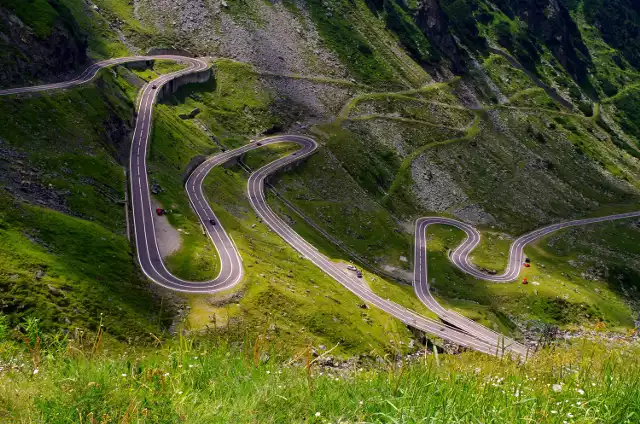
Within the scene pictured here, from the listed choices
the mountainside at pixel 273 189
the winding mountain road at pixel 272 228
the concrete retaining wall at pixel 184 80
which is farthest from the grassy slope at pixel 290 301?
the concrete retaining wall at pixel 184 80

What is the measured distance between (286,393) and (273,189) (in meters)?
115

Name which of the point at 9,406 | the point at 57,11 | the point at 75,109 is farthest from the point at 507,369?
the point at 57,11

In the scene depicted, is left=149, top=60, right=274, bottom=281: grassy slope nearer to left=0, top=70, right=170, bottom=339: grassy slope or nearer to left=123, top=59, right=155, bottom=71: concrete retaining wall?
left=0, top=70, right=170, bottom=339: grassy slope

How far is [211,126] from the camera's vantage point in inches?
5404

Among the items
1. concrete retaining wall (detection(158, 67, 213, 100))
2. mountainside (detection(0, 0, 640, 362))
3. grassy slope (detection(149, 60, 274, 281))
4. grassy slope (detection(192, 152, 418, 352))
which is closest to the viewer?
mountainside (detection(0, 0, 640, 362))

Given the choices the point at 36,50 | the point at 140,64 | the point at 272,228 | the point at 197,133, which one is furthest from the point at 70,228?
the point at 140,64

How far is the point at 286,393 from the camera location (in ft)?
27.1

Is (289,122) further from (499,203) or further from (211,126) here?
(499,203)

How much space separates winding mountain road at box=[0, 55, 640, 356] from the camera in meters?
74.5

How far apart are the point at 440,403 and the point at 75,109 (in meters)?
103

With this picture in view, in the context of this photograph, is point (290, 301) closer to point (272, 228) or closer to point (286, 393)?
point (272, 228)

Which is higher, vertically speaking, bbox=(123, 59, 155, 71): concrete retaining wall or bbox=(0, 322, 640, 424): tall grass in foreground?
bbox=(0, 322, 640, 424): tall grass in foreground

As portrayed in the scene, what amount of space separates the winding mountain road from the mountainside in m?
2.31

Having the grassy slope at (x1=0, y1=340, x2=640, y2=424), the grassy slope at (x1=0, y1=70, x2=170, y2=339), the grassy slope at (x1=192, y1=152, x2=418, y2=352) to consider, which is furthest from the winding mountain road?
the grassy slope at (x1=0, y1=340, x2=640, y2=424)
